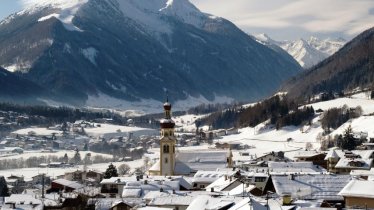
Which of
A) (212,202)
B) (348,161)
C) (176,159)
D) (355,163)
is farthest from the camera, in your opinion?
(176,159)

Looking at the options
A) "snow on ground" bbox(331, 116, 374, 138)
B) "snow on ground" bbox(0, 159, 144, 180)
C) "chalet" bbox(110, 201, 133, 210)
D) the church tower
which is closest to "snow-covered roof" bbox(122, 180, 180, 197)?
"chalet" bbox(110, 201, 133, 210)

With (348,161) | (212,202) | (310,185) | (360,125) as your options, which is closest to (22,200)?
(310,185)

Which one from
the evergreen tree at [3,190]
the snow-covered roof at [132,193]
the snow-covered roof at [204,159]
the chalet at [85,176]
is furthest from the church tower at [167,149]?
the snow-covered roof at [132,193]

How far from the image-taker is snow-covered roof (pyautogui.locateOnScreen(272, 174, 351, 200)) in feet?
229

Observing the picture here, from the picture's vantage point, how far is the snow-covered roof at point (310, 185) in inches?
2749

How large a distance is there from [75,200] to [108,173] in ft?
137

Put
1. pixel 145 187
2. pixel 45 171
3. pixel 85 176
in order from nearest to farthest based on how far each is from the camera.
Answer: pixel 145 187, pixel 85 176, pixel 45 171

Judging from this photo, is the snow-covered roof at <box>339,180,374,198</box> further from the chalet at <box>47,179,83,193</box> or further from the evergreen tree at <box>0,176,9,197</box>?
the evergreen tree at <box>0,176,9,197</box>

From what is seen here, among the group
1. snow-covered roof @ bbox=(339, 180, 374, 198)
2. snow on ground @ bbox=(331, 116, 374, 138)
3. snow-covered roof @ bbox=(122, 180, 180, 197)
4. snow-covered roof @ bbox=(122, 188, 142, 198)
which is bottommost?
snow-covered roof @ bbox=(122, 188, 142, 198)

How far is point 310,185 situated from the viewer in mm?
72188

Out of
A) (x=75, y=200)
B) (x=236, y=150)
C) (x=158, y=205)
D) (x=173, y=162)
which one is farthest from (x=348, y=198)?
(x=236, y=150)

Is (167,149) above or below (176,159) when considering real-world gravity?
above

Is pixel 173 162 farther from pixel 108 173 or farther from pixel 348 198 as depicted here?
pixel 348 198

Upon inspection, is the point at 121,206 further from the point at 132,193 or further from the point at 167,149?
the point at 167,149
